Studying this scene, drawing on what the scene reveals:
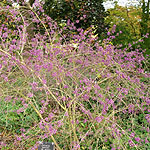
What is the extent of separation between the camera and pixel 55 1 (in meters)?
6.55

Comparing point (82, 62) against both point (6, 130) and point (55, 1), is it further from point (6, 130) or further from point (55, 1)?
point (55, 1)

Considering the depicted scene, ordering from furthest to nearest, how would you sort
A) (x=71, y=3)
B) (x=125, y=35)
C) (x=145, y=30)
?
1. (x=145, y=30)
2. (x=125, y=35)
3. (x=71, y=3)

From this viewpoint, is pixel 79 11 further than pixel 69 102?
A: Yes

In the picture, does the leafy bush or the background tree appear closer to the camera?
the leafy bush

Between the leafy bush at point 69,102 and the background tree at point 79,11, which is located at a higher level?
the background tree at point 79,11

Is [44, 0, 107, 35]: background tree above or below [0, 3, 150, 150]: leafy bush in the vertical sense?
above

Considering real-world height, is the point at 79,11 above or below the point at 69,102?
above

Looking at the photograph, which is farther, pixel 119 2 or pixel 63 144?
pixel 119 2

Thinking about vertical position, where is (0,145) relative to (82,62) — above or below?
below

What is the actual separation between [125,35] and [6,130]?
4.79 meters

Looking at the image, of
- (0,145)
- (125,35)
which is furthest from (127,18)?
(0,145)

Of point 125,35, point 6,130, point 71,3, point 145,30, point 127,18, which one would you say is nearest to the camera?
point 6,130

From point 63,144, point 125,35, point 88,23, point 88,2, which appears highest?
point 88,2

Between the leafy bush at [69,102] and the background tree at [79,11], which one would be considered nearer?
the leafy bush at [69,102]
